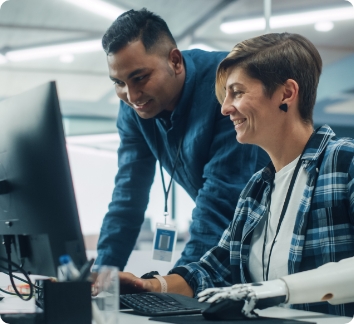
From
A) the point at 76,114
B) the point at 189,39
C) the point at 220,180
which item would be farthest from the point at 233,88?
the point at 76,114

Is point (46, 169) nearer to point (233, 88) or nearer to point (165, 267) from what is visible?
point (233, 88)

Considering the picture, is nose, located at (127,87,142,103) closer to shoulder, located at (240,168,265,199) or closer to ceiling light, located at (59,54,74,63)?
shoulder, located at (240,168,265,199)

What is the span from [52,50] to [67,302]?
480 cm

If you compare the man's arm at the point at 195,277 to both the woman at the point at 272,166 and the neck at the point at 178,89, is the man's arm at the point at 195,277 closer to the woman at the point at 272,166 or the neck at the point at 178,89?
the woman at the point at 272,166

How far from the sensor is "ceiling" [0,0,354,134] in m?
4.45

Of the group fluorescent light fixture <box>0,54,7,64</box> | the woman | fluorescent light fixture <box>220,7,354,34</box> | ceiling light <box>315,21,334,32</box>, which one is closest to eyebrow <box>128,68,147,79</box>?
the woman

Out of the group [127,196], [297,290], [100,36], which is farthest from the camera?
[100,36]

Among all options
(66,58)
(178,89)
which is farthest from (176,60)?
(66,58)

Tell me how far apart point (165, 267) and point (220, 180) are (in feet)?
1.57

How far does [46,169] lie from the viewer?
0.90 metres

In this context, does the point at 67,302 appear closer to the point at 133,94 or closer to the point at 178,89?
the point at 133,94

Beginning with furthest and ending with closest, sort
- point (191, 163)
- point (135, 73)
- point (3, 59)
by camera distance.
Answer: point (3, 59) < point (191, 163) < point (135, 73)

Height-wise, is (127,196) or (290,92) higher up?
(290,92)

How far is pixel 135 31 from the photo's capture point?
1.73 m
